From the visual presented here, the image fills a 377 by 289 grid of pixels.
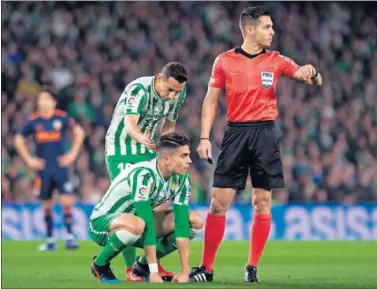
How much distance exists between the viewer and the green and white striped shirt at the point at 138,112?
907 cm

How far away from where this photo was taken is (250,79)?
888 cm

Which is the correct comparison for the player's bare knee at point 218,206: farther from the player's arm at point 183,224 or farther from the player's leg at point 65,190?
the player's leg at point 65,190

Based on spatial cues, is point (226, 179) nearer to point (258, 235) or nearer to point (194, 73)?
point (258, 235)

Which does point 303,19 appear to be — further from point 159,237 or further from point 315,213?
point 159,237

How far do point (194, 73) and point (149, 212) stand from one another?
13.5 metres

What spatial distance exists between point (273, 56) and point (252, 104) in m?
0.45

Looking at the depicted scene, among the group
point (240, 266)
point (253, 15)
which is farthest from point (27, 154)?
point (253, 15)

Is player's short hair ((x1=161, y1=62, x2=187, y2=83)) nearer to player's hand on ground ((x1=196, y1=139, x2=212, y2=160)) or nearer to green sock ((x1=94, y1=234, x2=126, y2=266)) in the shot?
player's hand on ground ((x1=196, y1=139, x2=212, y2=160))

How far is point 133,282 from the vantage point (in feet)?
27.1

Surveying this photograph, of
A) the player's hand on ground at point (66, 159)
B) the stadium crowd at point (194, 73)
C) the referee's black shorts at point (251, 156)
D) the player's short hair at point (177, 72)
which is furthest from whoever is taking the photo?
the stadium crowd at point (194, 73)

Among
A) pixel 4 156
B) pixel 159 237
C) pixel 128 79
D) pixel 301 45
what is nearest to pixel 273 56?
pixel 159 237

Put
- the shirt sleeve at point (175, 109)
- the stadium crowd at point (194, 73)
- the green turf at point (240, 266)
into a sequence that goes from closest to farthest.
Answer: the green turf at point (240, 266)
the shirt sleeve at point (175, 109)
the stadium crowd at point (194, 73)

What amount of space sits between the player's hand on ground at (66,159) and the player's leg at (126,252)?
15.2 ft

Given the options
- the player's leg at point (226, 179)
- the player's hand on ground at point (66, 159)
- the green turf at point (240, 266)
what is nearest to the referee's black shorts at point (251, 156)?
the player's leg at point (226, 179)
